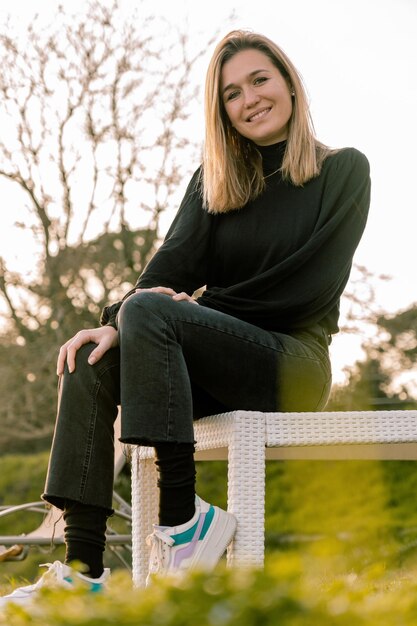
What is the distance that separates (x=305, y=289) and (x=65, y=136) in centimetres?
549

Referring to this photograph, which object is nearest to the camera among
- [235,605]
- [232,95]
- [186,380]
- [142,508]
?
[235,605]

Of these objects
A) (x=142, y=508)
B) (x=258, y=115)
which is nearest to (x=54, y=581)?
(x=142, y=508)

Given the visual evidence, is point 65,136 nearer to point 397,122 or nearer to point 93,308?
point 93,308

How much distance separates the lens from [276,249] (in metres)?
2.58

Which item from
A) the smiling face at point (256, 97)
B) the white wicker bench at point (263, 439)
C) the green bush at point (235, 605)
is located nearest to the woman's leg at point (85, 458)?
the white wicker bench at point (263, 439)

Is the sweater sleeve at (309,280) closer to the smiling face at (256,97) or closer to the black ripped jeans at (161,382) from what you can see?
the black ripped jeans at (161,382)

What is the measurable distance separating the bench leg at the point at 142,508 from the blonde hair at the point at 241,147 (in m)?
0.81

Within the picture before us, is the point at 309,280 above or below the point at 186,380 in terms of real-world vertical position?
above

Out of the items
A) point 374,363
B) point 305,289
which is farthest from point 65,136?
point 305,289

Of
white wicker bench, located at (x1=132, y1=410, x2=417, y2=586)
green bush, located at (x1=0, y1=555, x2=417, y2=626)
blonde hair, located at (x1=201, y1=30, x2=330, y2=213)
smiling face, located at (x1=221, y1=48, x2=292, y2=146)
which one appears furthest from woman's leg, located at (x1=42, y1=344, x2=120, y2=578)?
green bush, located at (x1=0, y1=555, x2=417, y2=626)

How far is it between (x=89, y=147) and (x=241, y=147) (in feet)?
15.8

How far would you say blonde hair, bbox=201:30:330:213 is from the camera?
269cm

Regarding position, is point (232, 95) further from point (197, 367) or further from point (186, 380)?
point (186, 380)

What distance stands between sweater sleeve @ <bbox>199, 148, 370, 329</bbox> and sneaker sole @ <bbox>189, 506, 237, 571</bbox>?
1.99 ft
